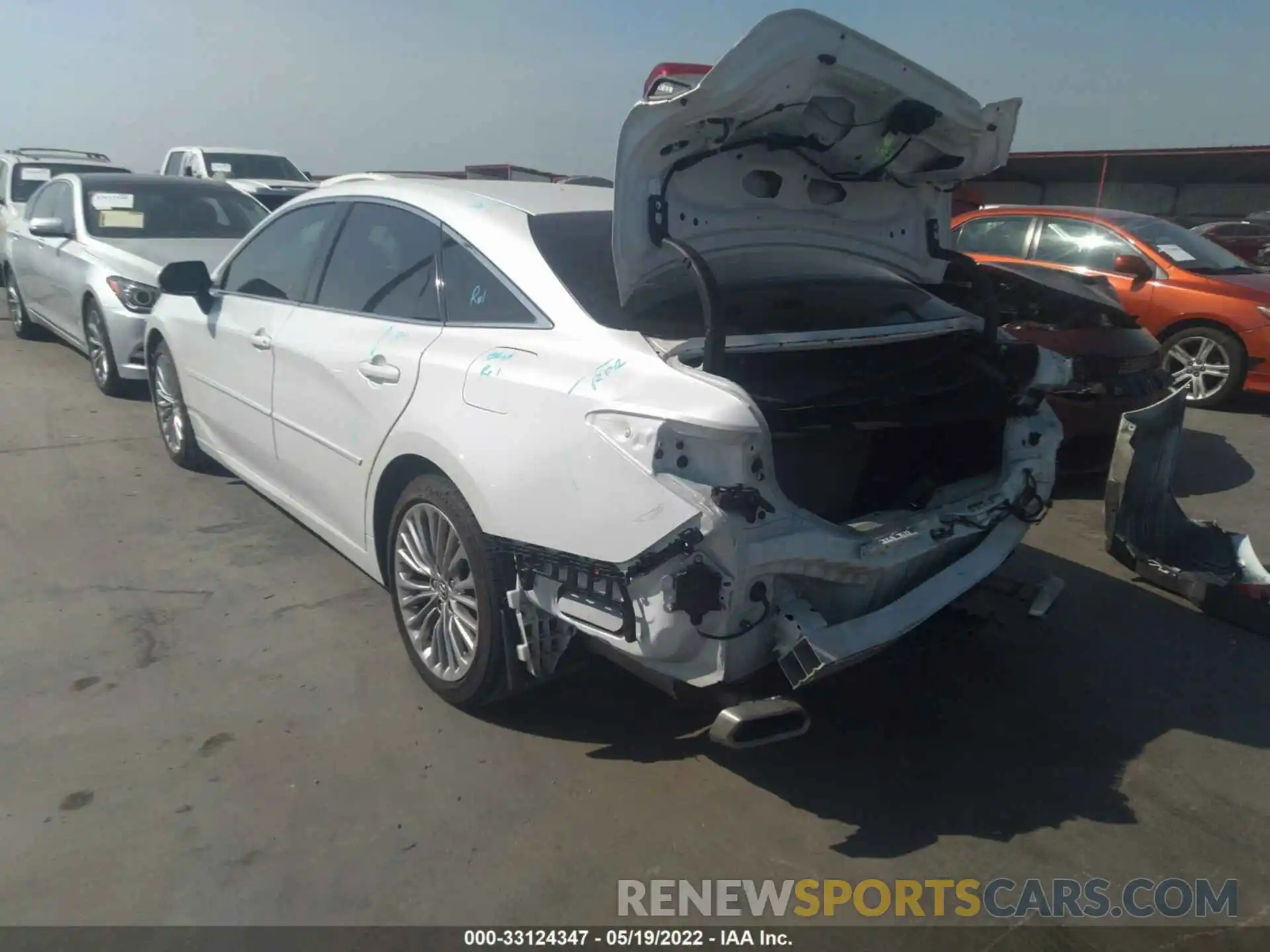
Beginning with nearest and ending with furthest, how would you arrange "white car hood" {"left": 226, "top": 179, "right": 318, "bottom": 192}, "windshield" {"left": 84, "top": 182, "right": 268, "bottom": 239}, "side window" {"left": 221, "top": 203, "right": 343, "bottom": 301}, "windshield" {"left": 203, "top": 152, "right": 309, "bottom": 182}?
1. "side window" {"left": 221, "top": 203, "right": 343, "bottom": 301}
2. "windshield" {"left": 84, "top": 182, "right": 268, "bottom": 239}
3. "white car hood" {"left": 226, "top": 179, "right": 318, "bottom": 192}
4. "windshield" {"left": 203, "top": 152, "right": 309, "bottom": 182}

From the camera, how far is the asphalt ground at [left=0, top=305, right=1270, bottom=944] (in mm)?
2646

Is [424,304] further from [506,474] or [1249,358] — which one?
[1249,358]

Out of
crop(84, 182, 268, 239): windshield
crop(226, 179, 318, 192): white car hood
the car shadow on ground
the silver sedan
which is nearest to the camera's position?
the car shadow on ground

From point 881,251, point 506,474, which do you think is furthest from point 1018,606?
point 506,474

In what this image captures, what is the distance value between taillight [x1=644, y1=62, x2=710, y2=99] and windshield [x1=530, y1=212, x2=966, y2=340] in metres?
0.51

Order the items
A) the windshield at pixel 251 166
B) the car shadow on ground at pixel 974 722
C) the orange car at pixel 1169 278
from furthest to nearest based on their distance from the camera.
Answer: the windshield at pixel 251 166 → the orange car at pixel 1169 278 → the car shadow on ground at pixel 974 722

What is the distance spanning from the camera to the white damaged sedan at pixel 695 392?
2.61 metres

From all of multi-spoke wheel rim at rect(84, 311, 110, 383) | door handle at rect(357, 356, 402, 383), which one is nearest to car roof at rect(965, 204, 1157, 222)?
door handle at rect(357, 356, 402, 383)

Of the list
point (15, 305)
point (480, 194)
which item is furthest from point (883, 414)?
point (15, 305)

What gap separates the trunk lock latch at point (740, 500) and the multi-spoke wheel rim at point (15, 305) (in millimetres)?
10210

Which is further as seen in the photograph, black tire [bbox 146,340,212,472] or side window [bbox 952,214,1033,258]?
side window [bbox 952,214,1033,258]

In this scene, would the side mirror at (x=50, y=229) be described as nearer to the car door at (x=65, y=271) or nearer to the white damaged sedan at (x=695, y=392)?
the car door at (x=65, y=271)

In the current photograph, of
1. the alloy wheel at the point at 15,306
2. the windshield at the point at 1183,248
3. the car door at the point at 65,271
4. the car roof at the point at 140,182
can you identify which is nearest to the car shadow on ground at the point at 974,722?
the windshield at the point at 1183,248

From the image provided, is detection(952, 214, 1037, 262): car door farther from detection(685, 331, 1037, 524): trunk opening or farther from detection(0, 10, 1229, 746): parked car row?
detection(685, 331, 1037, 524): trunk opening
